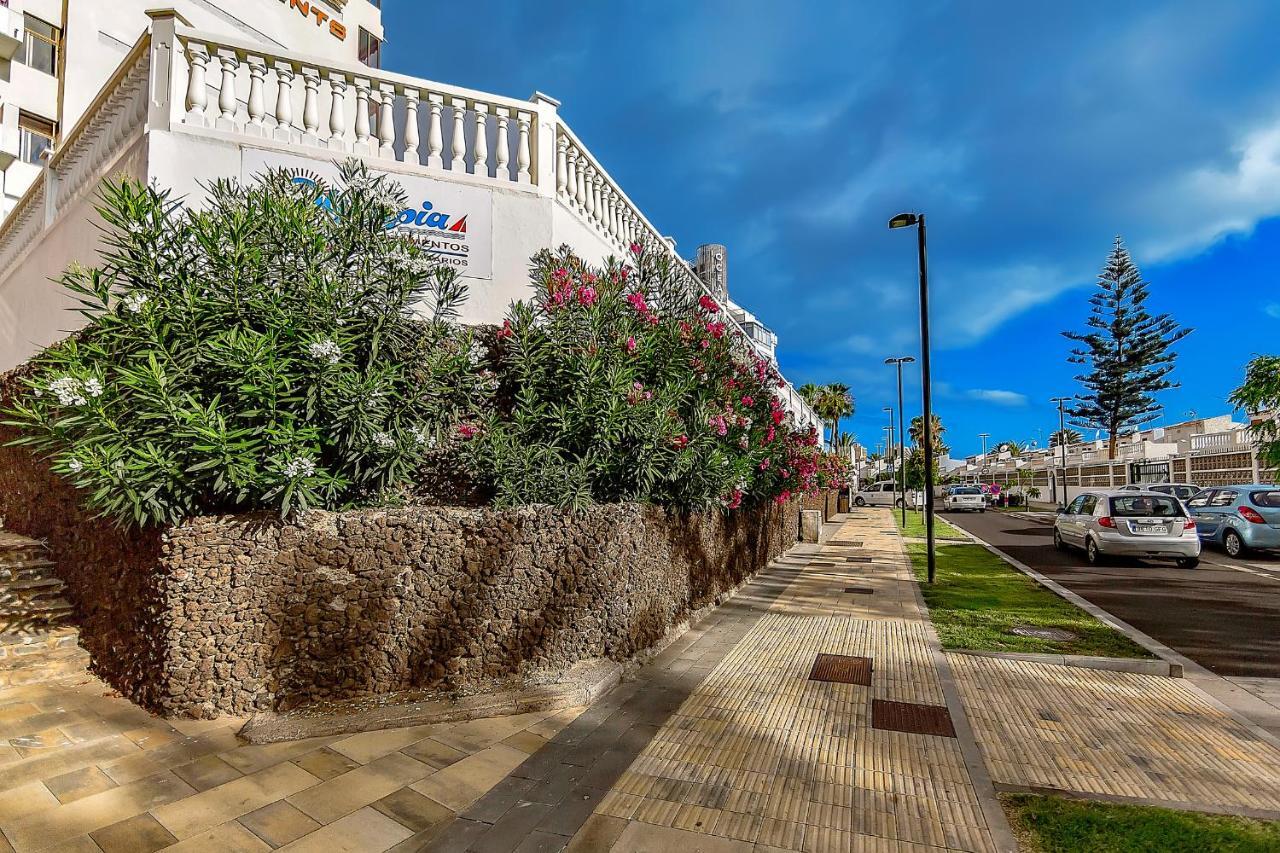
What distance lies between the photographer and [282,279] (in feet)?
13.5

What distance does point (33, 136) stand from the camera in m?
17.0

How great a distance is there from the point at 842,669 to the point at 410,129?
22.0 ft

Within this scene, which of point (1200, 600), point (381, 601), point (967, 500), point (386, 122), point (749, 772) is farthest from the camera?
point (967, 500)

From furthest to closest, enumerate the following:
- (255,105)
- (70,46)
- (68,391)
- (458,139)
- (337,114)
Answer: (70,46)
(458,139)
(337,114)
(255,105)
(68,391)

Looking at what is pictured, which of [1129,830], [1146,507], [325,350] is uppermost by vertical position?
[325,350]

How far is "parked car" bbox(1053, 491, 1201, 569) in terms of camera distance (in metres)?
11.1

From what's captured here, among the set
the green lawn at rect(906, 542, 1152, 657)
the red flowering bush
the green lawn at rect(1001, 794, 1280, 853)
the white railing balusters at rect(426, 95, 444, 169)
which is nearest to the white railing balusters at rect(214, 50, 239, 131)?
the white railing balusters at rect(426, 95, 444, 169)

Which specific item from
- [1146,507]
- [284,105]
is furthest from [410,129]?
[1146,507]

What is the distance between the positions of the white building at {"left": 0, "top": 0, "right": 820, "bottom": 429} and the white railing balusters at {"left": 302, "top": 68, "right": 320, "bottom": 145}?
11 mm

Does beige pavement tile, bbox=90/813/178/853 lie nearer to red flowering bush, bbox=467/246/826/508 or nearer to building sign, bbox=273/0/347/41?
red flowering bush, bbox=467/246/826/508

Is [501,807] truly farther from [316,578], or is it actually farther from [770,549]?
[770,549]

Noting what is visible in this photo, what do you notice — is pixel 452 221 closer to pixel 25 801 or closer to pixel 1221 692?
pixel 25 801

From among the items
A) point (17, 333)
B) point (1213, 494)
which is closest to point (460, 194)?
point (17, 333)

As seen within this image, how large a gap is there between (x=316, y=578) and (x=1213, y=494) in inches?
777
